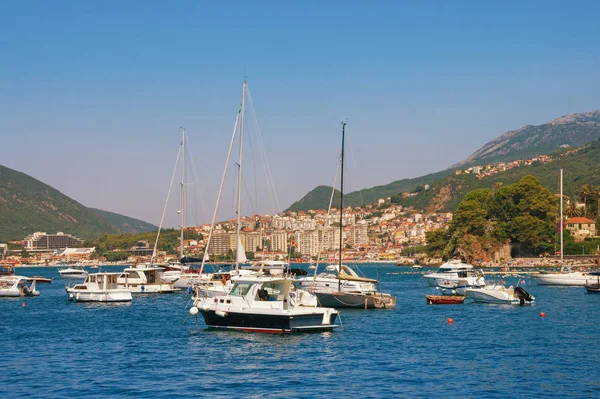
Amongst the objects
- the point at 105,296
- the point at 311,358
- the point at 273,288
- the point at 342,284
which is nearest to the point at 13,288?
the point at 105,296

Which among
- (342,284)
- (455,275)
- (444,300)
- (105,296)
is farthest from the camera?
(455,275)

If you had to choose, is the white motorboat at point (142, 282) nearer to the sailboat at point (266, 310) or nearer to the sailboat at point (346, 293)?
the sailboat at point (346, 293)

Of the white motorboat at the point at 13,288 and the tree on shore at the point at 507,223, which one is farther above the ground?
the tree on shore at the point at 507,223

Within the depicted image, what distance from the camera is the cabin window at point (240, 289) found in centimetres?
3300

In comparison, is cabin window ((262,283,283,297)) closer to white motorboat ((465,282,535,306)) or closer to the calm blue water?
Answer: the calm blue water

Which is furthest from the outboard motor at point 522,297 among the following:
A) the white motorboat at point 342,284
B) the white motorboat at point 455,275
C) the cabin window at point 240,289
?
the cabin window at point 240,289

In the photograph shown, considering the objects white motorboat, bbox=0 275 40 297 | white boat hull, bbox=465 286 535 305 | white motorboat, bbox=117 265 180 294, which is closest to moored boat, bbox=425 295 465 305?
white boat hull, bbox=465 286 535 305

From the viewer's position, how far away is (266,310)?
3206 centimetres

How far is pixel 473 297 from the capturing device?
177ft

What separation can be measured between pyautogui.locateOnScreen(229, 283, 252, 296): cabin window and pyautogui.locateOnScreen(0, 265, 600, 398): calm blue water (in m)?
1.79

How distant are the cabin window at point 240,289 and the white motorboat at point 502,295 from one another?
2407 centimetres

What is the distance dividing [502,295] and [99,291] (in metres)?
27.6

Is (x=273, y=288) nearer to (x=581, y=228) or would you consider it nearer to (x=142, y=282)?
(x=142, y=282)

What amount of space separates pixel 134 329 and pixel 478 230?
10661 centimetres
